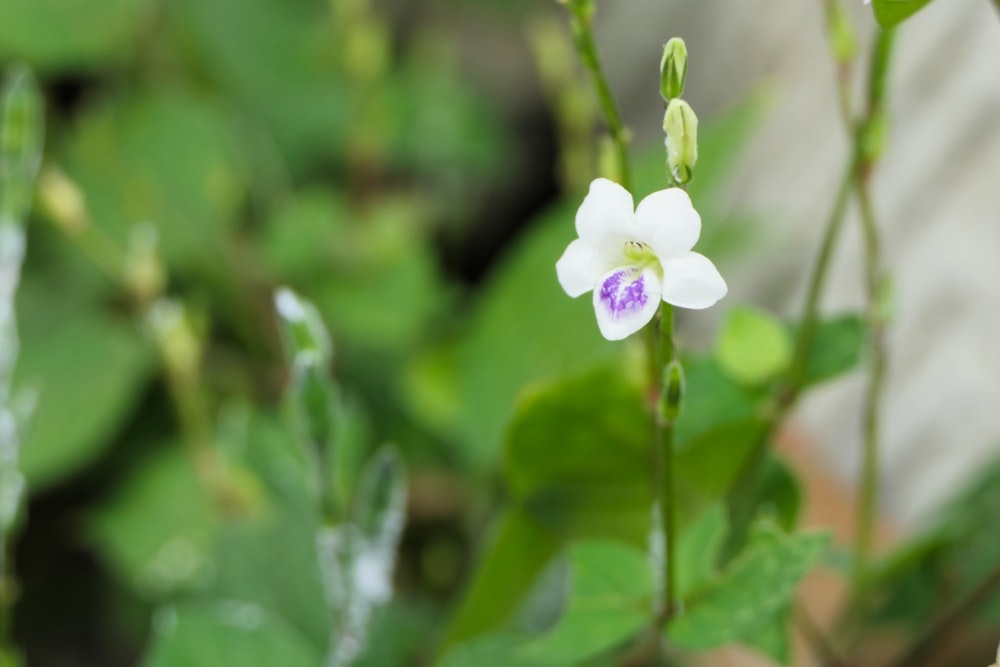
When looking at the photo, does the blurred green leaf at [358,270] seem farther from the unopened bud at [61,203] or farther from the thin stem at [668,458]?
the thin stem at [668,458]

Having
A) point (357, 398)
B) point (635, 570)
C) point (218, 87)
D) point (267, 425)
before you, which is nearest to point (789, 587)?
point (635, 570)

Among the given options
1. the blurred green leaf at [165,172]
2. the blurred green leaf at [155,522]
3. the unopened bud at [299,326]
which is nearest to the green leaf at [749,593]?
the unopened bud at [299,326]

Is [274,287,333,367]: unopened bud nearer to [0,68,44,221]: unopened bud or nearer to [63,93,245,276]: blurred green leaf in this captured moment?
[0,68,44,221]: unopened bud

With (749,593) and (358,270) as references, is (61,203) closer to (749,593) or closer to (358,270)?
(358,270)

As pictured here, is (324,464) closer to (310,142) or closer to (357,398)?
(357,398)

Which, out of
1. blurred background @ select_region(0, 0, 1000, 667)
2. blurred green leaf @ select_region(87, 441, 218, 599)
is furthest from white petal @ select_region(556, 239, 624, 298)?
blurred green leaf @ select_region(87, 441, 218, 599)

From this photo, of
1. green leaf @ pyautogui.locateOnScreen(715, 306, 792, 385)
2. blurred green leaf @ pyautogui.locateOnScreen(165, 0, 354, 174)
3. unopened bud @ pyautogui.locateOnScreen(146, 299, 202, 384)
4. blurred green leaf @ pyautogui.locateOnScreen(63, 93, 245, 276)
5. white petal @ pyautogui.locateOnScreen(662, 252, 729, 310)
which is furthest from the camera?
blurred green leaf @ pyautogui.locateOnScreen(165, 0, 354, 174)
